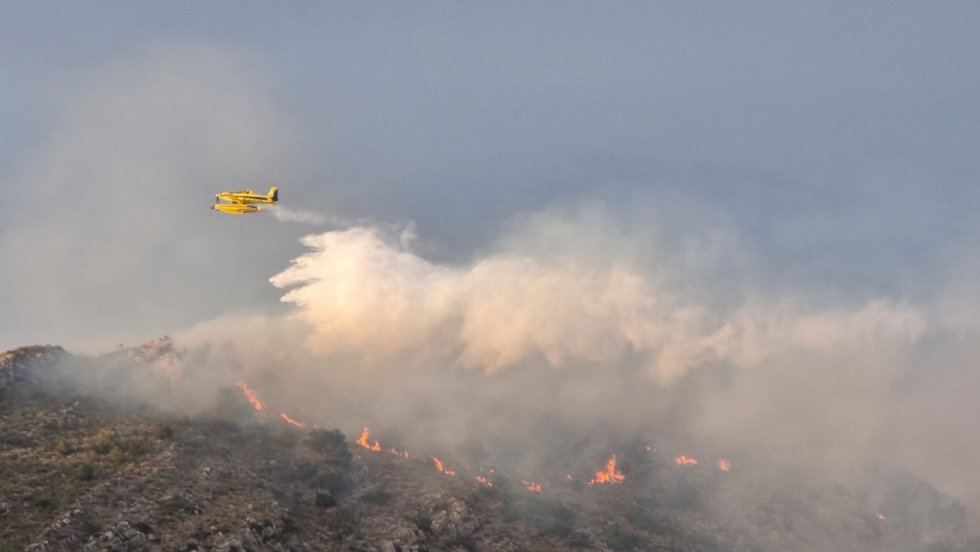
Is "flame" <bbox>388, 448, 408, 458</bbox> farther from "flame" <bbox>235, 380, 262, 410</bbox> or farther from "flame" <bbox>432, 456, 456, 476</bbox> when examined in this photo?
"flame" <bbox>235, 380, 262, 410</bbox>

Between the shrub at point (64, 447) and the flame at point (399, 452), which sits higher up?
the flame at point (399, 452)

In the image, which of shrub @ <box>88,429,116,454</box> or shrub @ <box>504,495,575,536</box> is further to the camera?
shrub @ <box>504,495,575,536</box>

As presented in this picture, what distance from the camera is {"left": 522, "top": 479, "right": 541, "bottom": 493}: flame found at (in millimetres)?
116562

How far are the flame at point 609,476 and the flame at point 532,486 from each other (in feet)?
49.0

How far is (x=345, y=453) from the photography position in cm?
10738

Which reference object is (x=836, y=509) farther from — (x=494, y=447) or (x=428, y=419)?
(x=428, y=419)

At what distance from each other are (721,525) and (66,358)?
450ft

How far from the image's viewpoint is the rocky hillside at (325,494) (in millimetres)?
70062

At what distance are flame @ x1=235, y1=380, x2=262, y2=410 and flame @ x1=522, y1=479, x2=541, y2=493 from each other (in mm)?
60975

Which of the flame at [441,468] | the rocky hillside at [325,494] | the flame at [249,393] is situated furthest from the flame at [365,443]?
the flame at [249,393]

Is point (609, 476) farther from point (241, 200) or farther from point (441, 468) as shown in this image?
point (241, 200)

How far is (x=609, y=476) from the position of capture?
13362 centimetres

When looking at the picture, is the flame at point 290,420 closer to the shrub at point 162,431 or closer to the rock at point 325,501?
the shrub at point 162,431

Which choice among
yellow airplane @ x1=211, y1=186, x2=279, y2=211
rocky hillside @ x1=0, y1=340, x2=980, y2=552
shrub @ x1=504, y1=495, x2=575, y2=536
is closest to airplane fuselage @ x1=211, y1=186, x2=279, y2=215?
yellow airplane @ x1=211, y1=186, x2=279, y2=211
